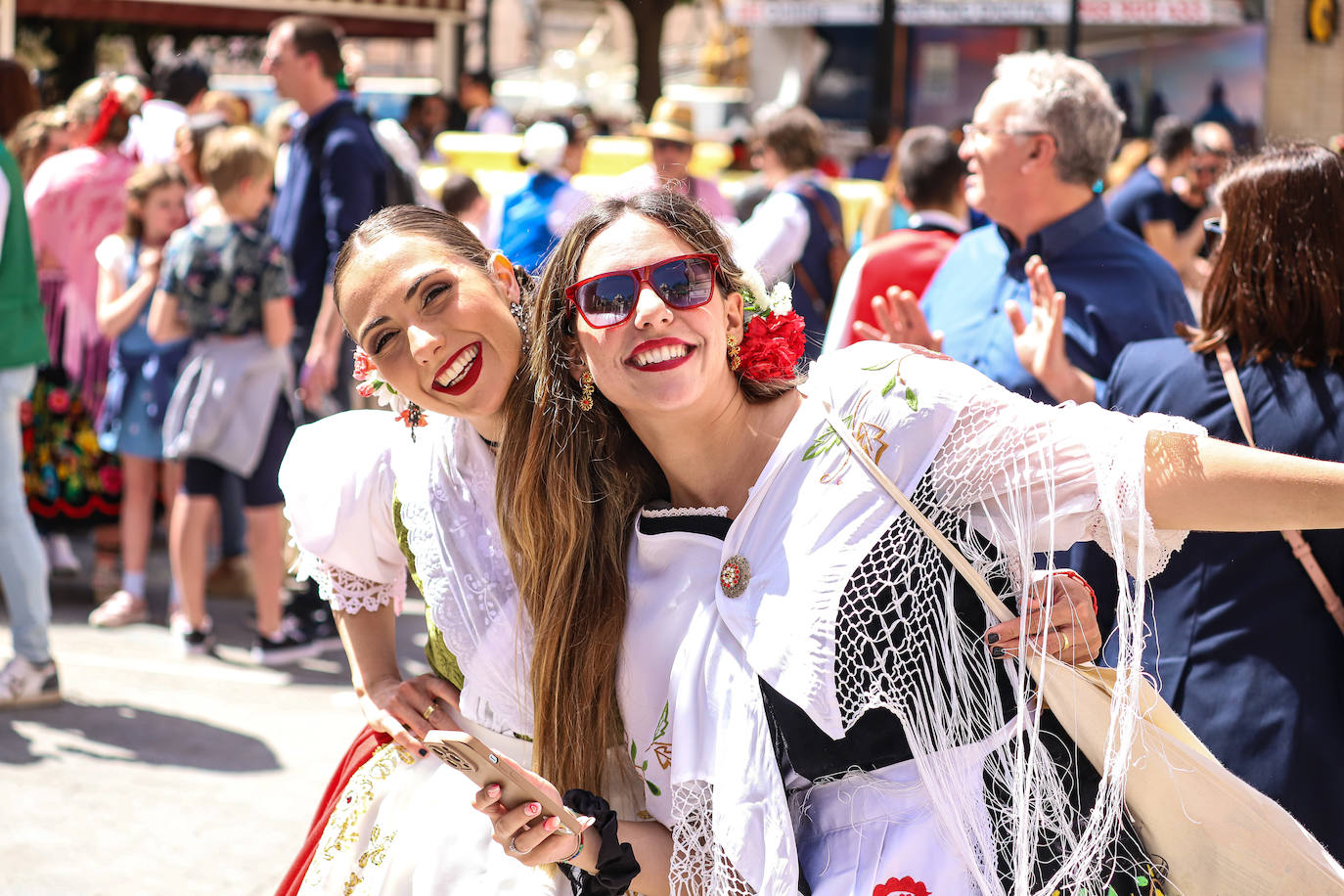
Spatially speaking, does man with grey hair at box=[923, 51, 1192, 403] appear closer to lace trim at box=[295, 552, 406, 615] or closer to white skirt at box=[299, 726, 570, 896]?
lace trim at box=[295, 552, 406, 615]

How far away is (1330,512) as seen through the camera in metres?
1.71

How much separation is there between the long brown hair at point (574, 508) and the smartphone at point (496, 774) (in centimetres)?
23

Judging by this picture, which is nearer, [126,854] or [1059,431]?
[1059,431]

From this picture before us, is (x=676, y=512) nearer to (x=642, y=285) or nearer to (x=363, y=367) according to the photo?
(x=642, y=285)

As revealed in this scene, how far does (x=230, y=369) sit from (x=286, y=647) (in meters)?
1.10

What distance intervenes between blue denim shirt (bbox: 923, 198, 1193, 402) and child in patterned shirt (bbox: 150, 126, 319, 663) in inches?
111

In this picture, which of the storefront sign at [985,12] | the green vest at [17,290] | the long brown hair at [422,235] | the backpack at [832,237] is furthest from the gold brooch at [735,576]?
the storefront sign at [985,12]

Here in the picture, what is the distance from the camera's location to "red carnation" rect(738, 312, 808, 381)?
206 centimetres

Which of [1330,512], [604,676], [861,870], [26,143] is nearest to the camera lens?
[1330,512]

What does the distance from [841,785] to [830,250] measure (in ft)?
14.0

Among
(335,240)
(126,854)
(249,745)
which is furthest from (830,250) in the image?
(126,854)

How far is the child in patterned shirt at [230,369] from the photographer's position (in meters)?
5.12

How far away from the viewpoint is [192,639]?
208 inches

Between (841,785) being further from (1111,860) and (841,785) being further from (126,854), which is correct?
(126,854)
